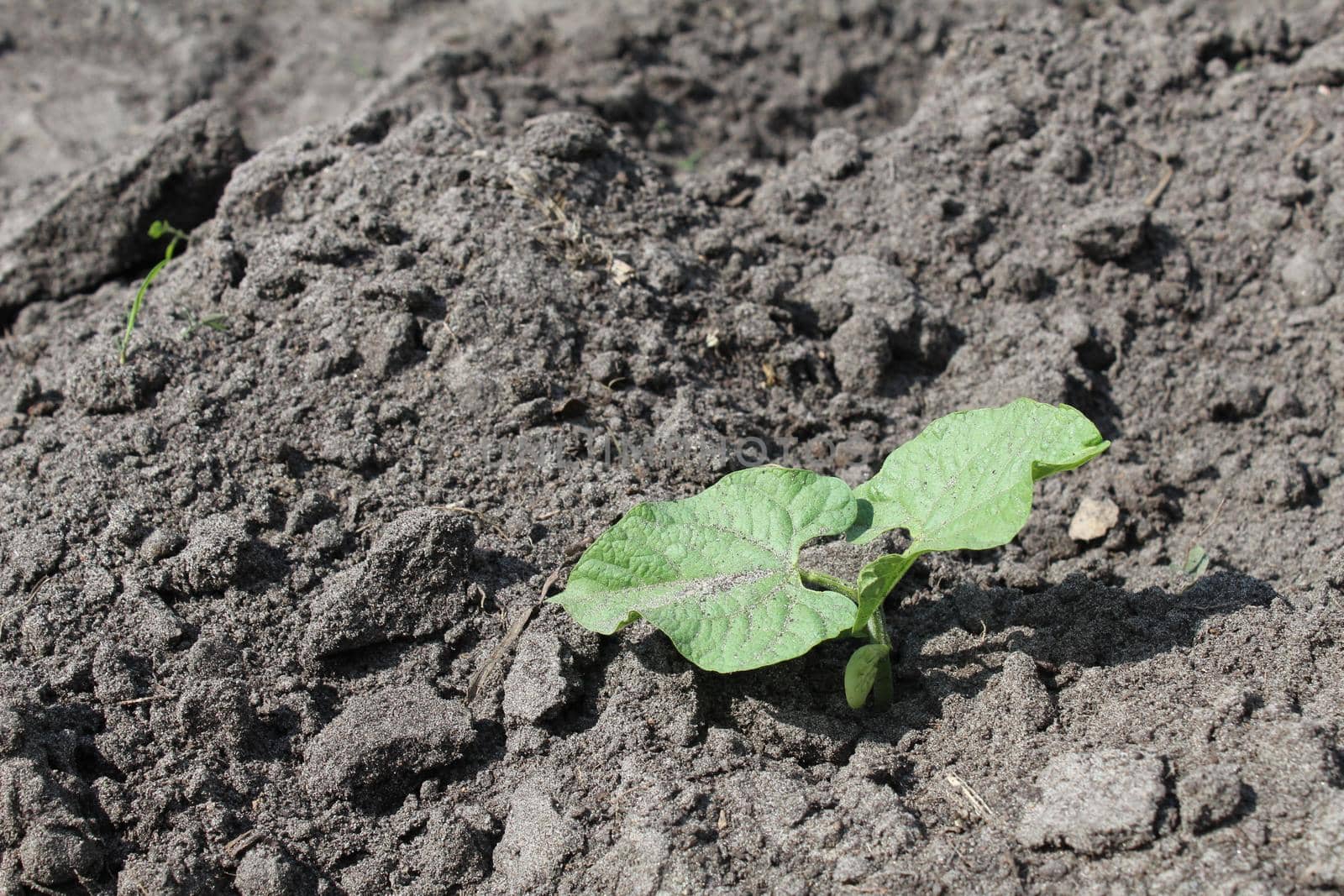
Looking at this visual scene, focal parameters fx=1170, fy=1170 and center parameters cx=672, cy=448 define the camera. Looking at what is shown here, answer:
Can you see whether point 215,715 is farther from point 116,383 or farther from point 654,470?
point 654,470

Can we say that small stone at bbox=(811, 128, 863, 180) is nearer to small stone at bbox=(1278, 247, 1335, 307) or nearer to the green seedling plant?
small stone at bbox=(1278, 247, 1335, 307)

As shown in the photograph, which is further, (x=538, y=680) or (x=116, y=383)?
(x=116, y=383)

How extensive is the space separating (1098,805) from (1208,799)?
0.15 m

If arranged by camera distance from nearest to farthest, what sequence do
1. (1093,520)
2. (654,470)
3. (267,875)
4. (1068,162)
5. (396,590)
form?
(267,875), (396,590), (654,470), (1093,520), (1068,162)

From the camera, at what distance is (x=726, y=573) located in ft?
6.86

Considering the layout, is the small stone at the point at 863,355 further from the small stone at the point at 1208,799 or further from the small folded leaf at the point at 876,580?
the small stone at the point at 1208,799

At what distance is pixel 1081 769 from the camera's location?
1835mm

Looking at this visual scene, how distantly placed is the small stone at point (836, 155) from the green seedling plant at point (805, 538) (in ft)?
4.36

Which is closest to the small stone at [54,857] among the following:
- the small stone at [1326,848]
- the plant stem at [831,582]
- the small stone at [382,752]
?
the small stone at [382,752]

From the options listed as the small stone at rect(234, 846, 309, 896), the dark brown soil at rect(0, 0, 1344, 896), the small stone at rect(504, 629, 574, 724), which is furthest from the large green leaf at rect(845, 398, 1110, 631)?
the small stone at rect(234, 846, 309, 896)

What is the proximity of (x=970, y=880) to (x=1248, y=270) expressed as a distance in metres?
2.04

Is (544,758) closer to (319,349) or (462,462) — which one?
(462,462)

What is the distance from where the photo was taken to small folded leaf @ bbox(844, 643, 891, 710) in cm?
201

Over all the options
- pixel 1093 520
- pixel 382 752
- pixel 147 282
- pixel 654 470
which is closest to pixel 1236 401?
pixel 1093 520
